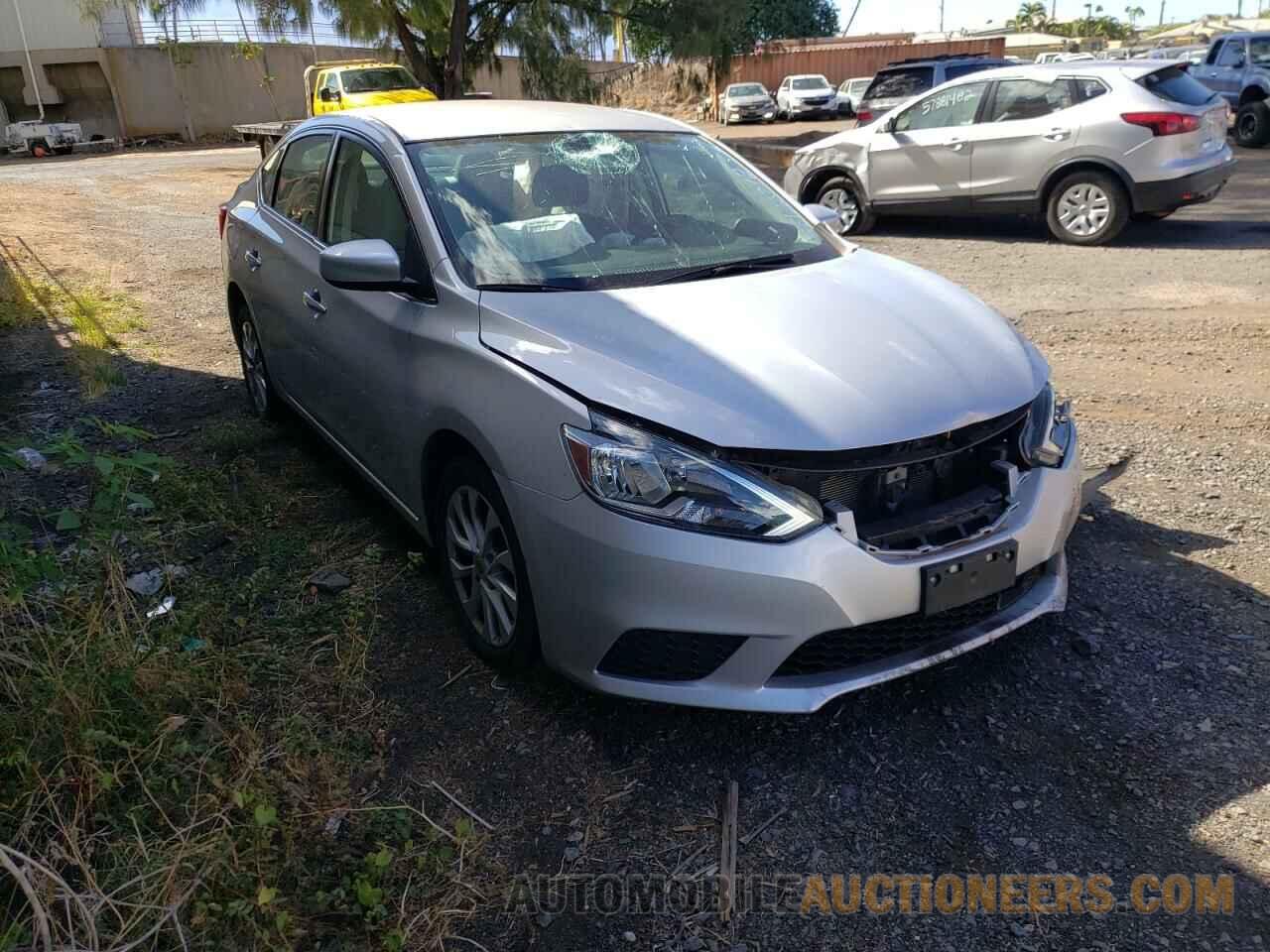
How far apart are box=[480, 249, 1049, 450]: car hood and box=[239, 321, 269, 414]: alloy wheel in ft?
8.80

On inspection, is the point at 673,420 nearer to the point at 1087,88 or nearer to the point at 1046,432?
the point at 1046,432

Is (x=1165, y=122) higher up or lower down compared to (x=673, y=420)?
higher up

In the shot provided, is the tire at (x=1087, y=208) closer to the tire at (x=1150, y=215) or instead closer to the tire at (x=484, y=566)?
the tire at (x=1150, y=215)

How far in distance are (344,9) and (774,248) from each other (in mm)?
19856

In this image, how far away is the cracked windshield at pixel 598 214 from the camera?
343 cm

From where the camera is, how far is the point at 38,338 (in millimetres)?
7871

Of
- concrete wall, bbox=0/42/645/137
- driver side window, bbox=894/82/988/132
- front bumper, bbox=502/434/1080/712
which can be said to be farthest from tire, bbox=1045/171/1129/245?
concrete wall, bbox=0/42/645/137

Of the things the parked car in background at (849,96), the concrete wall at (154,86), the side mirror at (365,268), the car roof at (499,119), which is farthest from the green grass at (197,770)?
the concrete wall at (154,86)

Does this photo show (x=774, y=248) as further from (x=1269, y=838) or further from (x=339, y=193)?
(x=1269, y=838)

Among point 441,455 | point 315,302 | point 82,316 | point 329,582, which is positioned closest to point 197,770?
point 441,455

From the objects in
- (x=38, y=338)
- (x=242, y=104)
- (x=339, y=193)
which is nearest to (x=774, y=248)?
(x=339, y=193)

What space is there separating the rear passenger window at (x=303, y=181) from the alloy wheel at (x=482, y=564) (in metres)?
1.79

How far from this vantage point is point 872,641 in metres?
2.73

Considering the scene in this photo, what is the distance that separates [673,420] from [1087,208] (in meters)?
8.40
